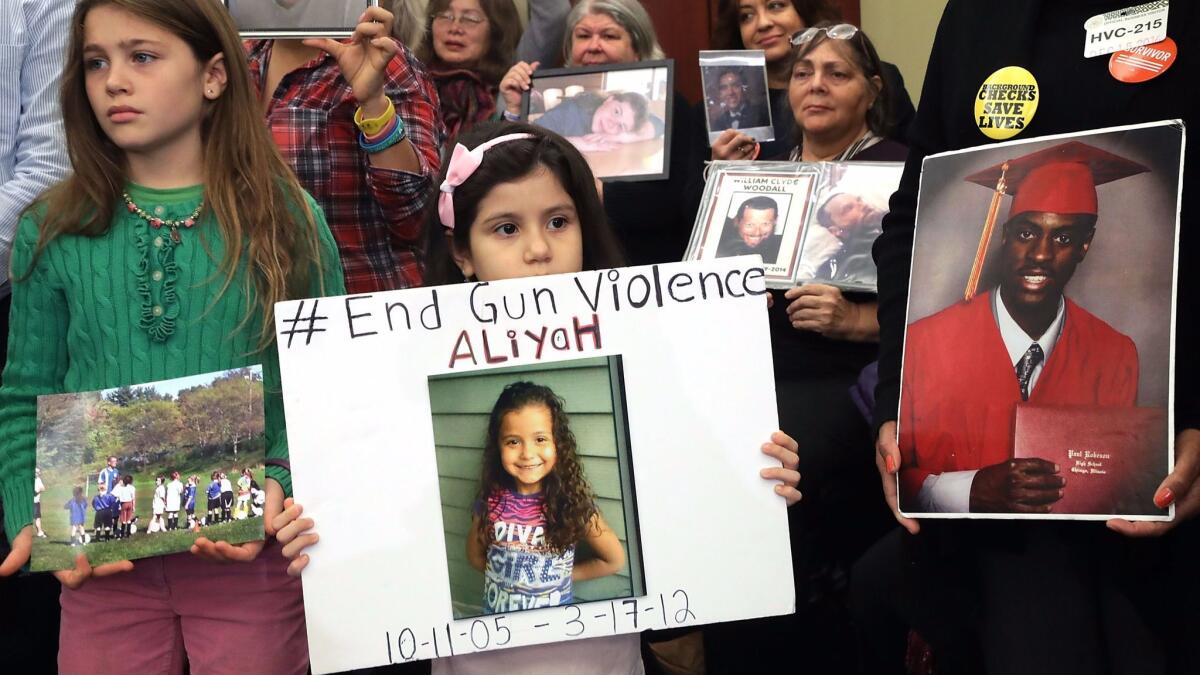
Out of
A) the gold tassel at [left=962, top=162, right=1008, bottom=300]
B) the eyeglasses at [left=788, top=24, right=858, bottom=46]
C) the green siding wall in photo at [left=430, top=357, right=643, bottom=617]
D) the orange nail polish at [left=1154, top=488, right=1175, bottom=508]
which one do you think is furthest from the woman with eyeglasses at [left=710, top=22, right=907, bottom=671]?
the orange nail polish at [left=1154, top=488, right=1175, bottom=508]

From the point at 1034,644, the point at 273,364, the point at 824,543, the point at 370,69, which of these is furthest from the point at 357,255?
the point at 1034,644

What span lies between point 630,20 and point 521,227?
5.21 ft

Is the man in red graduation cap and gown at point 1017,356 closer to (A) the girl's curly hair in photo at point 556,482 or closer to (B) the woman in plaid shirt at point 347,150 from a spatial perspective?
(A) the girl's curly hair in photo at point 556,482

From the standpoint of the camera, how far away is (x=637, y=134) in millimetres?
3086

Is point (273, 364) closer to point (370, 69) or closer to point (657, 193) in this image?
point (370, 69)

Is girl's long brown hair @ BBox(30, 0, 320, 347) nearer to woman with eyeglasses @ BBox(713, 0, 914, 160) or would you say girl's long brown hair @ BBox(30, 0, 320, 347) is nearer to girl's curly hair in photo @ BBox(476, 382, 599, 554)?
girl's curly hair in photo @ BBox(476, 382, 599, 554)

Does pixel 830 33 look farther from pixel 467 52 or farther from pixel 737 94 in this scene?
pixel 467 52

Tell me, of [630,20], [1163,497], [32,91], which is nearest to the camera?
[1163,497]

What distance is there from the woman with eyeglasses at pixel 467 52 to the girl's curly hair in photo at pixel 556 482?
72.4 inches

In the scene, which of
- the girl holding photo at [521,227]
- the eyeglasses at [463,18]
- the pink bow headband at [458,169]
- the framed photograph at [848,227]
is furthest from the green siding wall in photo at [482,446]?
the eyeglasses at [463,18]

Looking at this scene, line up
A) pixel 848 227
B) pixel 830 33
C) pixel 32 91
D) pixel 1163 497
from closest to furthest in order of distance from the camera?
pixel 1163 497 → pixel 32 91 → pixel 848 227 → pixel 830 33

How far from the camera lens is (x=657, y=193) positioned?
308cm

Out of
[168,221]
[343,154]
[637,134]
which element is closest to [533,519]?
[168,221]

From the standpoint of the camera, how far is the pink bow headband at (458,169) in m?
2.02
